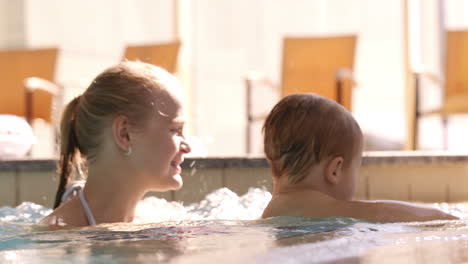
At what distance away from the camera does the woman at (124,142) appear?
83.4 inches

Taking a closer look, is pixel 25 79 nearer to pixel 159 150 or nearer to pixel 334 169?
pixel 159 150

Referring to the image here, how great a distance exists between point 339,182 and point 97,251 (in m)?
0.84

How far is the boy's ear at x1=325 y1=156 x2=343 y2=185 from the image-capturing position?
2055 millimetres

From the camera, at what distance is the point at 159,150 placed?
2.12 metres

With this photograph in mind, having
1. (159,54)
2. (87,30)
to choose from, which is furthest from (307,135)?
(87,30)

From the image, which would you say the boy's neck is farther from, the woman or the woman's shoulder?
the woman's shoulder

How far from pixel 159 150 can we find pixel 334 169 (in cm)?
46

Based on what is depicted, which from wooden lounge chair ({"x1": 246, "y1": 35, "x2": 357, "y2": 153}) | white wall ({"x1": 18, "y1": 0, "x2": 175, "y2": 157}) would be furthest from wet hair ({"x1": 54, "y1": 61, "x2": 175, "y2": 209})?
white wall ({"x1": 18, "y1": 0, "x2": 175, "y2": 157})

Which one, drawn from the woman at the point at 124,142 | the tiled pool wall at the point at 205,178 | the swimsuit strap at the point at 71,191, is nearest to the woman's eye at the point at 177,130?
the woman at the point at 124,142

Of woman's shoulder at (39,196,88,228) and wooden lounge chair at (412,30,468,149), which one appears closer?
woman's shoulder at (39,196,88,228)

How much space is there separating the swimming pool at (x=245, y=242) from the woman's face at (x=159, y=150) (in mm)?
122

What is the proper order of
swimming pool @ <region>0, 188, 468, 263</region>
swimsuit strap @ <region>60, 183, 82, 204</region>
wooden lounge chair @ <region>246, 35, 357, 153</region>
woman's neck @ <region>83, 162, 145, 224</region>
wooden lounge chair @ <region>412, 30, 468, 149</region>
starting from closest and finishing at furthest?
swimming pool @ <region>0, 188, 468, 263</region> < woman's neck @ <region>83, 162, 145, 224</region> < swimsuit strap @ <region>60, 183, 82, 204</region> < wooden lounge chair @ <region>412, 30, 468, 149</region> < wooden lounge chair @ <region>246, 35, 357, 153</region>

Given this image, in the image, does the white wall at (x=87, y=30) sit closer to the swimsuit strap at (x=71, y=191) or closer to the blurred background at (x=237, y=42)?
the blurred background at (x=237, y=42)

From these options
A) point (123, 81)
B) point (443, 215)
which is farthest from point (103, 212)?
point (443, 215)
